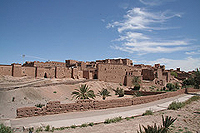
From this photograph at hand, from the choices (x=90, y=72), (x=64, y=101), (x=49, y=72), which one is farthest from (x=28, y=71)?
(x=64, y=101)

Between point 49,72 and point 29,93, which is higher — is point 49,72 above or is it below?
above

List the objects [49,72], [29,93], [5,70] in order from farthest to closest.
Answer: [49,72] < [5,70] < [29,93]

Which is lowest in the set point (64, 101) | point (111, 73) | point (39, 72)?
Answer: point (64, 101)

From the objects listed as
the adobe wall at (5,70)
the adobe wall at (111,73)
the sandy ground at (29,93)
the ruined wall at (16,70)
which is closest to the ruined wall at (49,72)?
the sandy ground at (29,93)

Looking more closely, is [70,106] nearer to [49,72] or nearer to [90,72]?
[49,72]

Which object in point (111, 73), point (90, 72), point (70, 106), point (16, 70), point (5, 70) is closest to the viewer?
point (70, 106)

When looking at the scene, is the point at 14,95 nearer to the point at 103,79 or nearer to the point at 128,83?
the point at 103,79

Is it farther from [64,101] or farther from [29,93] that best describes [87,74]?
[29,93]

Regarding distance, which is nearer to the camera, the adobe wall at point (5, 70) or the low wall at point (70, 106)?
the low wall at point (70, 106)

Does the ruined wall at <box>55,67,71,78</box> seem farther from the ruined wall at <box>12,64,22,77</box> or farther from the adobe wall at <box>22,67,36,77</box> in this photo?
the ruined wall at <box>12,64,22,77</box>

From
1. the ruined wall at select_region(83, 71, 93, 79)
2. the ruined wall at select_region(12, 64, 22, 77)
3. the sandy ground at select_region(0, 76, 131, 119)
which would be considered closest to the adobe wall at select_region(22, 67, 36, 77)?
the ruined wall at select_region(12, 64, 22, 77)

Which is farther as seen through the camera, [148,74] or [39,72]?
[148,74]

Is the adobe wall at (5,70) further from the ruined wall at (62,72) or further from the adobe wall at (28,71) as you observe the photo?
the ruined wall at (62,72)

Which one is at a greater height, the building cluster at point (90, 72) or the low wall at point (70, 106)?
the building cluster at point (90, 72)
